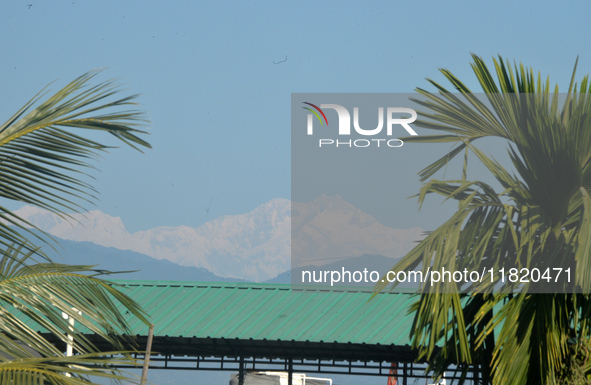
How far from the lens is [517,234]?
7.18 meters

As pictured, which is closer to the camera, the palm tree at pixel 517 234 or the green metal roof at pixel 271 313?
the palm tree at pixel 517 234

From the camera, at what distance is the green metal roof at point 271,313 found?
51.0 feet

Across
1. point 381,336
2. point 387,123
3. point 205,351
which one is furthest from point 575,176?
point 205,351

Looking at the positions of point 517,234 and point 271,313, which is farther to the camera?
point 271,313

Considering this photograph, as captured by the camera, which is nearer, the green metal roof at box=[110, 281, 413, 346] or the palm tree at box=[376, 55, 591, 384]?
the palm tree at box=[376, 55, 591, 384]

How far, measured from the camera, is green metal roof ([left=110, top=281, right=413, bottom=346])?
51.0 feet

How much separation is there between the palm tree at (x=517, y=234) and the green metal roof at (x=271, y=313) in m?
8.22

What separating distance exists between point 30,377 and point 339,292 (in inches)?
550

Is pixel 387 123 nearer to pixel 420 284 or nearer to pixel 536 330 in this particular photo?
pixel 420 284

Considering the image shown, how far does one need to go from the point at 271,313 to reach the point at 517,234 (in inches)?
406

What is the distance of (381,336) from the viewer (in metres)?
15.2

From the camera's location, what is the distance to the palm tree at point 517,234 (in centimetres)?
652

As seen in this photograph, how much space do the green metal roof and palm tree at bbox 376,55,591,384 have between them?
8.22 meters

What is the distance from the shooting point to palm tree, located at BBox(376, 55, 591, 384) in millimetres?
6523
